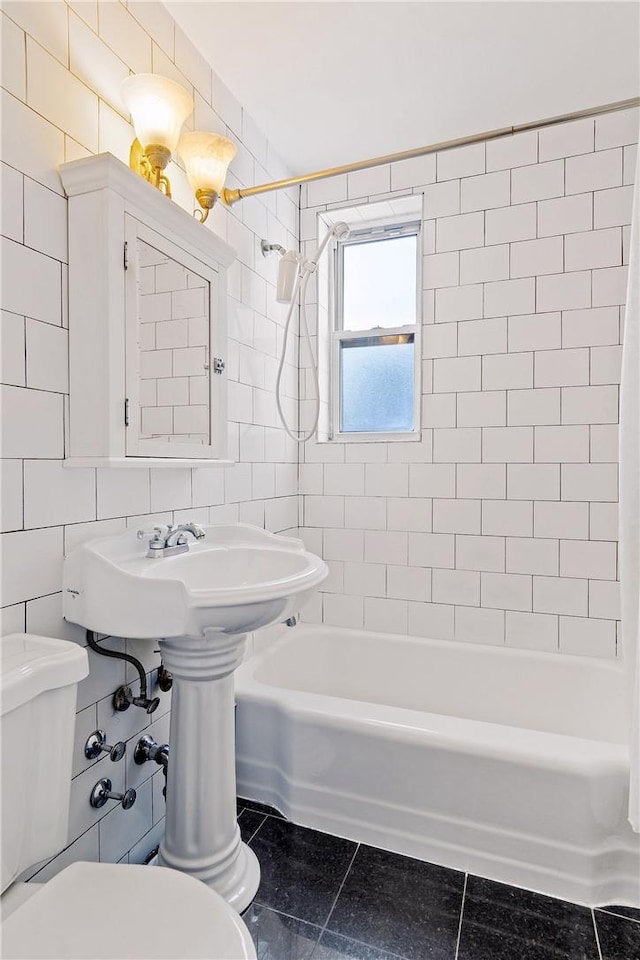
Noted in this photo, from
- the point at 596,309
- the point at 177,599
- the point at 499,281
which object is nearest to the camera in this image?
the point at 177,599

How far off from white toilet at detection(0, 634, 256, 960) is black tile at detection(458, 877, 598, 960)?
A: 0.79 m

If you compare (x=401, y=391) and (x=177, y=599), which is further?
(x=401, y=391)

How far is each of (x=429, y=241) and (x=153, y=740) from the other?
7.05 feet

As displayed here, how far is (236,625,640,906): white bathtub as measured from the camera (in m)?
1.36

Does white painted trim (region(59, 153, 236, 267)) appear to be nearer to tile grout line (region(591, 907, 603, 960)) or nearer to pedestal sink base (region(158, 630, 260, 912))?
pedestal sink base (region(158, 630, 260, 912))

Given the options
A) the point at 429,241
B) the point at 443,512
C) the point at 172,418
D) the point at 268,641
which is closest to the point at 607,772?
the point at 443,512

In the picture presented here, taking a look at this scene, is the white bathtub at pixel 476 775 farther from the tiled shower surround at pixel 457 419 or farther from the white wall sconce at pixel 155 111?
the white wall sconce at pixel 155 111

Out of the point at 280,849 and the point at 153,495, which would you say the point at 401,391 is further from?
the point at 280,849

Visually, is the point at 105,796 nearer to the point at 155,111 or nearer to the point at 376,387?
the point at 155,111

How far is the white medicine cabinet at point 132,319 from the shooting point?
1163 mm

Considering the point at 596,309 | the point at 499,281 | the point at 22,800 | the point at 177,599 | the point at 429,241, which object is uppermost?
the point at 429,241

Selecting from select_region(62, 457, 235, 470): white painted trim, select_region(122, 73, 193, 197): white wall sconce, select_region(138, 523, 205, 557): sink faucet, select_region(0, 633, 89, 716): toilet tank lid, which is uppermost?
select_region(122, 73, 193, 197): white wall sconce

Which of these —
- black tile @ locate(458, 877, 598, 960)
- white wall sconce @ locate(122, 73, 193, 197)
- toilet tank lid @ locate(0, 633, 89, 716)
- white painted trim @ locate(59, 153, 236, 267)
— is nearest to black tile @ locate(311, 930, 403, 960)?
black tile @ locate(458, 877, 598, 960)

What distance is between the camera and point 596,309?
2.00m
